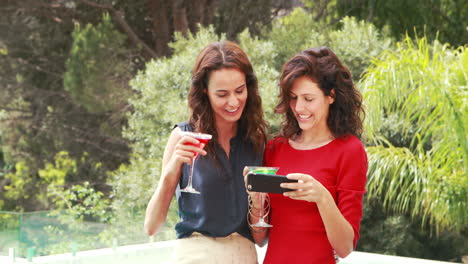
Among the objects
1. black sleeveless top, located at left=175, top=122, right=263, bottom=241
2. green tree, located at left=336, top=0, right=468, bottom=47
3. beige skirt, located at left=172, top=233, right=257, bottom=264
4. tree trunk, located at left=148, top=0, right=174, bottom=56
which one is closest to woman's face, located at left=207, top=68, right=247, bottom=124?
black sleeveless top, located at left=175, top=122, right=263, bottom=241

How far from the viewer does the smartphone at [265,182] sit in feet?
7.10

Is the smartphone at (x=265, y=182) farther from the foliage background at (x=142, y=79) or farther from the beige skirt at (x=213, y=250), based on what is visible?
the foliage background at (x=142, y=79)

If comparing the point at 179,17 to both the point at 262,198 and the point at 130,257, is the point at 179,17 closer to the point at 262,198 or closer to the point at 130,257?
the point at 130,257

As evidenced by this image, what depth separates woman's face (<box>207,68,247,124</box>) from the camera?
95.9 inches

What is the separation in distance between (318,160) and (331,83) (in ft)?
0.99

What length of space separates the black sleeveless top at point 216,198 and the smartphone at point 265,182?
24 centimetres

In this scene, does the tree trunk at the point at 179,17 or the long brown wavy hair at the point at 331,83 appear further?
the tree trunk at the point at 179,17

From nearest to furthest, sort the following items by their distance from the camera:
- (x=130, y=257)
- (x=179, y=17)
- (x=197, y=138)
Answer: (x=197, y=138) < (x=130, y=257) < (x=179, y=17)

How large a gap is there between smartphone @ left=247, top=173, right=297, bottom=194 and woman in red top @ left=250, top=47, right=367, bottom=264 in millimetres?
88

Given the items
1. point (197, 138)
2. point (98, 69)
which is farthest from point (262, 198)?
point (98, 69)

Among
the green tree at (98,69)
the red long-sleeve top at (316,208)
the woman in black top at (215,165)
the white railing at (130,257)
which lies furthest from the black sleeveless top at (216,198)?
the green tree at (98,69)

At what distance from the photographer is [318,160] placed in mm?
2406

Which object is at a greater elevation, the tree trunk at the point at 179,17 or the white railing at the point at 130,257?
the tree trunk at the point at 179,17

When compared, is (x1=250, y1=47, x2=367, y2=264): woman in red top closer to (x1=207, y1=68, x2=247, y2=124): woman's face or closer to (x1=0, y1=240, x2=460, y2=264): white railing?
(x1=207, y1=68, x2=247, y2=124): woman's face
